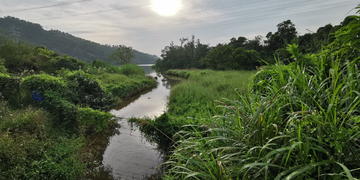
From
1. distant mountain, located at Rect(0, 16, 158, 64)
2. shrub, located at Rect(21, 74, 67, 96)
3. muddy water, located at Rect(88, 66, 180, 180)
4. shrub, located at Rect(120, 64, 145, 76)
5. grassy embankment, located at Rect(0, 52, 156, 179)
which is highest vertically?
distant mountain, located at Rect(0, 16, 158, 64)

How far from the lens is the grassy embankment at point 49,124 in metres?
2.66

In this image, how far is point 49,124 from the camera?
12.2 feet

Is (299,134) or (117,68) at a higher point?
(117,68)

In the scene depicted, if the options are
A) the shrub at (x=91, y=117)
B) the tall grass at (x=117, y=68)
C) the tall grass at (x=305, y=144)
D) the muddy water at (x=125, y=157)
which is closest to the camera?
the tall grass at (x=305, y=144)

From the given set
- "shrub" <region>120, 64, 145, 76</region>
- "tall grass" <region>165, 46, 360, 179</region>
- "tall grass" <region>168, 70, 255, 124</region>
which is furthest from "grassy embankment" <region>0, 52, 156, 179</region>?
"shrub" <region>120, 64, 145, 76</region>

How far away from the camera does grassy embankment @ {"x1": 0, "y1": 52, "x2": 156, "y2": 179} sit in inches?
105

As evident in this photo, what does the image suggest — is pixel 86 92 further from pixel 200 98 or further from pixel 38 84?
pixel 200 98

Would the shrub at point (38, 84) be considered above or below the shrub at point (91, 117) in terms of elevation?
above

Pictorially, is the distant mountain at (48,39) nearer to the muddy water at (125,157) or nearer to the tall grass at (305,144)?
the muddy water at (125,157)

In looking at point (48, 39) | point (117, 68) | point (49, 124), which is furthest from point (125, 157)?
point (48, 39)

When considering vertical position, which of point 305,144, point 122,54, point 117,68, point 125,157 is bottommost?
Result: point 125,157

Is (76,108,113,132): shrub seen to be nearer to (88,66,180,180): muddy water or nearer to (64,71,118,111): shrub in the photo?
(88,66,180,180): muddy water

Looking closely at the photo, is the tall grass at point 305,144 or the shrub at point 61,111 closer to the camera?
the tall grass at point 305,144

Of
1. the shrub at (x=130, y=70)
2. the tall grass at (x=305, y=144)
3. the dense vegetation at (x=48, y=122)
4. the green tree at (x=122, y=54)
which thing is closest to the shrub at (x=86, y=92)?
the dense vegetation at (x=48, y=122)
